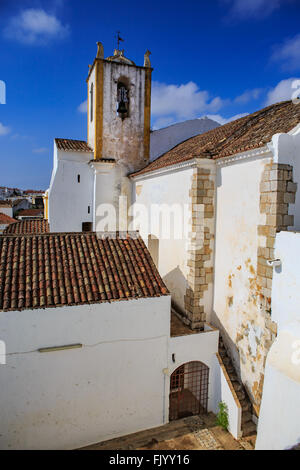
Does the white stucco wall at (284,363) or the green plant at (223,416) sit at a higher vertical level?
the white stucco wall at (284,363)

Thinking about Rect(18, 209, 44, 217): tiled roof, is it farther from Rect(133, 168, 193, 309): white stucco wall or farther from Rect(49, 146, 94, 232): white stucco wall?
Rect(133, 168, 193, 309): white stucco wall

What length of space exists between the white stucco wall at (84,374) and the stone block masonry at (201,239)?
1.54 meters

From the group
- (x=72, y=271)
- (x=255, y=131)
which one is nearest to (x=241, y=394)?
(x=72, y=271)

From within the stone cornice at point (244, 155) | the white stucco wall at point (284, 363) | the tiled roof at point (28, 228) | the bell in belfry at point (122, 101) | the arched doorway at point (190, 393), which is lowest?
the arched doorway at point (190, 393)

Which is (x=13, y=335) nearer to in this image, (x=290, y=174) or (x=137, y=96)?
(x=290, y=174)

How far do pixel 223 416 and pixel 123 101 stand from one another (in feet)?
40.3

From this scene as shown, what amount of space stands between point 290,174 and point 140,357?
5257 millimetres

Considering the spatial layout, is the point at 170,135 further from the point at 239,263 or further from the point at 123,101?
the point at 239,263

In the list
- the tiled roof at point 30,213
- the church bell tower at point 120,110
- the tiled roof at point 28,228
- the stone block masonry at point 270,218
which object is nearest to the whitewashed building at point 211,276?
the stone block masonry at point 270,218

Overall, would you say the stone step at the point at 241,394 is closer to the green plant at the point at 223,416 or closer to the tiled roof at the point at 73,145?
the green plant at the point at 223,416

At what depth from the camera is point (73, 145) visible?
47.5 feet

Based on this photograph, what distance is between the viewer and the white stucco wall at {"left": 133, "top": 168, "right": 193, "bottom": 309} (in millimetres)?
9363

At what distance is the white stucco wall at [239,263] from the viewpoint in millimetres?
7102
